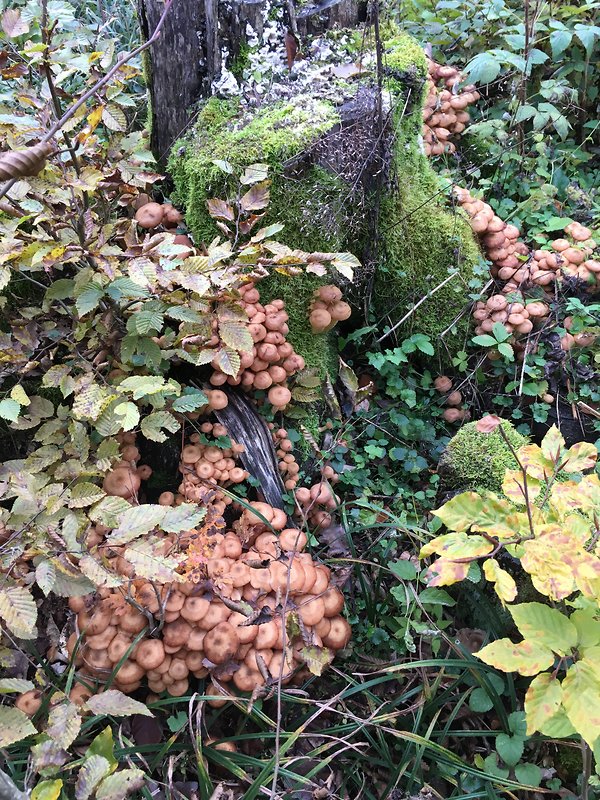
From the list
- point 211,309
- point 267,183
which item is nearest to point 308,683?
point 211,309

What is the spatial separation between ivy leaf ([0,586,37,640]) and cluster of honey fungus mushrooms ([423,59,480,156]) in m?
4.18

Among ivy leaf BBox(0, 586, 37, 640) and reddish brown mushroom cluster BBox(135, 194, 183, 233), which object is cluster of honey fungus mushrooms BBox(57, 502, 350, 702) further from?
reddish brown mushroom cluster BBox(135, 194, 183, 233)

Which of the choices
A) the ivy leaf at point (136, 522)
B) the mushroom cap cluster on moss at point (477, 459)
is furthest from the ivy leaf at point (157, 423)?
the mushroom cap cluster on moss at point (477, 459)

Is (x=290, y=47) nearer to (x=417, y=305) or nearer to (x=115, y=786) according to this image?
(x=417, y=305)

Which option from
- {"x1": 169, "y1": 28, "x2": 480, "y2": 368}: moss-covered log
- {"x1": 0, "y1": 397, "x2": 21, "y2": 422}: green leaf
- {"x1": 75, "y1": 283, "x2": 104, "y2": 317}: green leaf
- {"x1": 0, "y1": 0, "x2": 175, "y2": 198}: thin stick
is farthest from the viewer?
{"x1": 169, "y1": 28, "x2": 480, "y2": 368}: moss-covered log

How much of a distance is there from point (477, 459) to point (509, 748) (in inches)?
56.5

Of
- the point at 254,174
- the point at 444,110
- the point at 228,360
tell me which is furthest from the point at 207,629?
the point at 444,110

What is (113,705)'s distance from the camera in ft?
7.15

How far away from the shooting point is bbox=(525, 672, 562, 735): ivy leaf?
196 centimetres

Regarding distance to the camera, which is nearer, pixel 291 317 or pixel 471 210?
pixel 291 317

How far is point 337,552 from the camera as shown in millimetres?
3330

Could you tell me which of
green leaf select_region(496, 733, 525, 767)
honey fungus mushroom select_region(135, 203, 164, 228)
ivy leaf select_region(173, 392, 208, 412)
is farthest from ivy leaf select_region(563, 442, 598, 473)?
honey fungus mushroom select_region(135, 203, 164, 228)

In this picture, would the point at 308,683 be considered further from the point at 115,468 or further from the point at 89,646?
the point at 115,468

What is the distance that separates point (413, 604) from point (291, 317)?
177 centimetres
